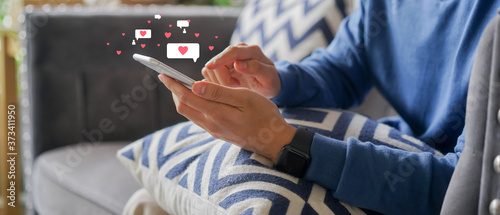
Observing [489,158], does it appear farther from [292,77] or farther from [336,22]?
[336,22]

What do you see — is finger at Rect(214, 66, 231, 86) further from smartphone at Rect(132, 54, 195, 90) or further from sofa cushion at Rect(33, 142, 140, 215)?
sofa cushion at Rect(33, 142, 140, 215)

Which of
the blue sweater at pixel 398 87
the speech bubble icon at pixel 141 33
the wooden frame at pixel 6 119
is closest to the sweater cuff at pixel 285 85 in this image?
the blue sweater at pixel 398 87

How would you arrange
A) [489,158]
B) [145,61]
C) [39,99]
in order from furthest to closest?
[39,99] < [145,61] < [489,158]

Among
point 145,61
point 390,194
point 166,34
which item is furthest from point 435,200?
point 166,34

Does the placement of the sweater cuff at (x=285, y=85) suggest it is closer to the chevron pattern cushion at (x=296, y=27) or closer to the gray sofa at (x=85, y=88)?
the chevron pattern cushion at (x=296, y=27)

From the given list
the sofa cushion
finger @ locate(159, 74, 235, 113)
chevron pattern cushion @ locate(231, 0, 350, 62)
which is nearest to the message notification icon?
chevron pattern cushion @ locate(231, 0, 350, 62)

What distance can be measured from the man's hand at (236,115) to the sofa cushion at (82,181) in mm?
373

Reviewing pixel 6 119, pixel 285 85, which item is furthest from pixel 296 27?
pixel 6 119

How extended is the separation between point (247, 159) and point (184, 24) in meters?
0.57

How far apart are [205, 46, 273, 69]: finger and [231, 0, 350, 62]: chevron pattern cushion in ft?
0.94

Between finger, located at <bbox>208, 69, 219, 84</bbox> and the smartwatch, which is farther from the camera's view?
finger, located at <bbox>208, 69, 219, 84</bbox>

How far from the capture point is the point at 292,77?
79 cm

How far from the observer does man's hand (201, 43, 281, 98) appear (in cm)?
71

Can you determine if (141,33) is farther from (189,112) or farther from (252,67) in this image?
(189,112)
